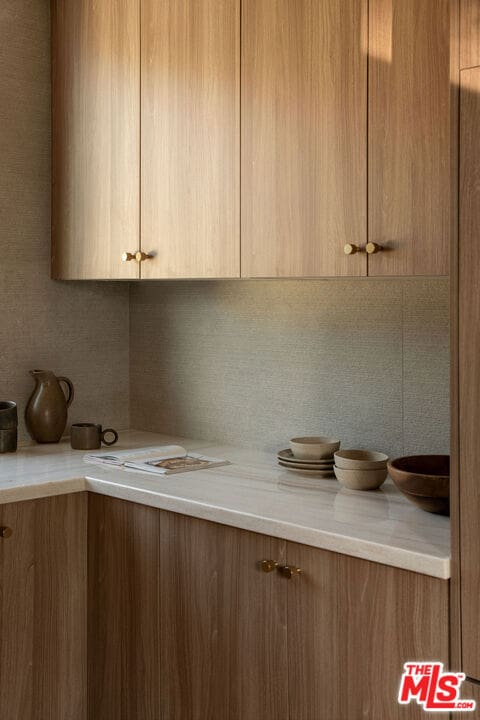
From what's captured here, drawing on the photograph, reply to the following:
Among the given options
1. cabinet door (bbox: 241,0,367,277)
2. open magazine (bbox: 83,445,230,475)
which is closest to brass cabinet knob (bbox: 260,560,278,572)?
open magazine (bbox: 83,445,230,475)

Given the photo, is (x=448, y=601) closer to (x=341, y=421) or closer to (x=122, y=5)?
(x=341, y=421)

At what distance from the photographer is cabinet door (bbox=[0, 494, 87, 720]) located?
232 centimetres

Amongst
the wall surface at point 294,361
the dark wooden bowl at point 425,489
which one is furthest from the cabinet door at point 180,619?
the wall surface at point 294,361

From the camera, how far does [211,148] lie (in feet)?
7.93

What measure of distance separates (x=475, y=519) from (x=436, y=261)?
60 centimetres

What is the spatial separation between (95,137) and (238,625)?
1.62 meters

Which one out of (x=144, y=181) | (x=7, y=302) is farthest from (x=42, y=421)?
(x=144, y=181)

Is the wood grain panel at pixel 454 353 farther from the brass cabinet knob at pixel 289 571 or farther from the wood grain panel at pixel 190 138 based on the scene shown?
the wood grain panel at pixel 190 138

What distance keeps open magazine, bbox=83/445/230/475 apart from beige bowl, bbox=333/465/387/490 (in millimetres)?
483

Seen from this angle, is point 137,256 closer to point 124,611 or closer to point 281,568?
point 124,611

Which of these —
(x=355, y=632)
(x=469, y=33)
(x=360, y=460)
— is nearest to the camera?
(x=469, y=33)

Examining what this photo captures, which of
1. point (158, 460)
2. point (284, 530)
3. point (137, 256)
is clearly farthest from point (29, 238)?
point (284, 530)

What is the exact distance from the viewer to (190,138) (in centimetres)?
248

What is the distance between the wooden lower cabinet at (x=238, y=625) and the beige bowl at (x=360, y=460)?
1.22 feet
